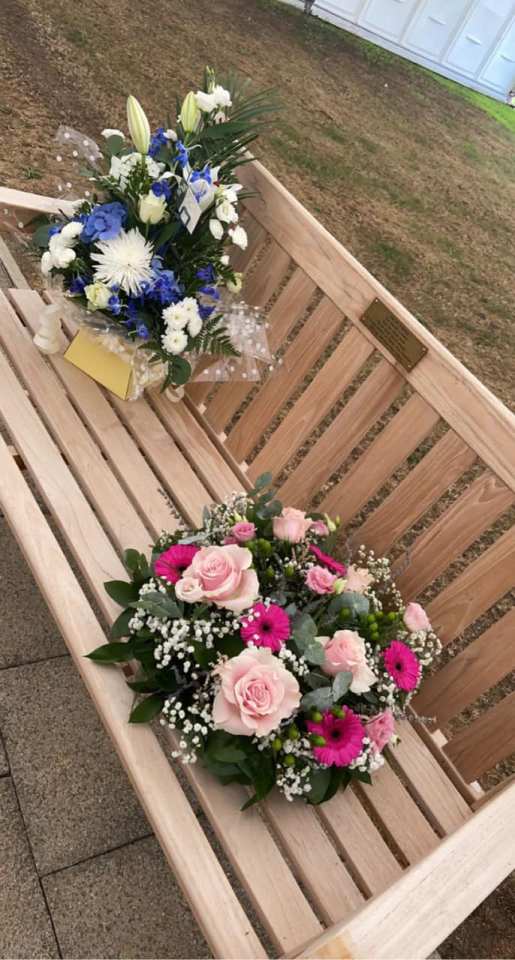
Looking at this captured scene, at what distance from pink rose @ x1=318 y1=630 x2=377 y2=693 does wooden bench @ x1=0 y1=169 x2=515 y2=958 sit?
0.28 m

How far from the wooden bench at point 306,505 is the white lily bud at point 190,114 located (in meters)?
0.28

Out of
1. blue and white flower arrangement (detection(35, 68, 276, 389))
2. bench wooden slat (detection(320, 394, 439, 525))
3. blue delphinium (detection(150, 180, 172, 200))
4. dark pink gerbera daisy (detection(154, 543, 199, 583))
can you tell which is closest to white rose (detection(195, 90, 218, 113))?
blue and white flower arrangement (detection(35, 68, 276, 389))

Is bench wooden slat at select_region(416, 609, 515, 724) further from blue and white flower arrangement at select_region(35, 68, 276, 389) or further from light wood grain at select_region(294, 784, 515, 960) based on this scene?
blue and white flower arrangement at select_region(35, 68, 276, 389)

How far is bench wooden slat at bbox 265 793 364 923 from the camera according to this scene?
119cm

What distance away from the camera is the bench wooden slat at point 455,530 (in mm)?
1438

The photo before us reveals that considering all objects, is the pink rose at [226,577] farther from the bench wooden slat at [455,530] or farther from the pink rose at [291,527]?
the bench wooden slat at [455,530]

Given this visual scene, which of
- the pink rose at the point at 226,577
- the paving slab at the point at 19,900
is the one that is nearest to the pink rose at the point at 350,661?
the pink rose at the point at 226,577

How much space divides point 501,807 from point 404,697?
405 millimetres

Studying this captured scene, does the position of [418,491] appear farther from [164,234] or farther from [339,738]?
[164,234]

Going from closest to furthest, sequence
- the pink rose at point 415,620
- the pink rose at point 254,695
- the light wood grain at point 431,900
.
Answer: the light wood grain at point 431,900 → the pink rose at point 254,695 → the pink rose at point 415,620

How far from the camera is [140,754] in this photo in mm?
1218

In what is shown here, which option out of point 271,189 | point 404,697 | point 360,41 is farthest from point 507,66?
point 404,697

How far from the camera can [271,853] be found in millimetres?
1198

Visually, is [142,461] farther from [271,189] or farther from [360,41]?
[360,41]
